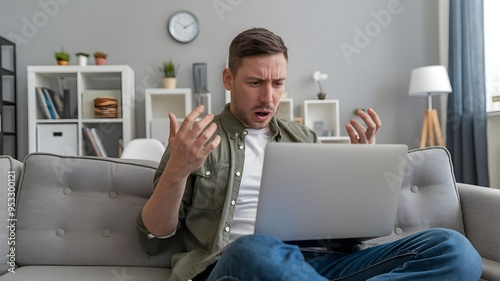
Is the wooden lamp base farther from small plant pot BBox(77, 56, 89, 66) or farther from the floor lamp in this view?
small plant pot BBox(77, 56, 89, 66)

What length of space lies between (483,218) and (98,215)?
3.79 ft

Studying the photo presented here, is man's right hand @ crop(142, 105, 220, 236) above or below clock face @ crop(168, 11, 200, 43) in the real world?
below

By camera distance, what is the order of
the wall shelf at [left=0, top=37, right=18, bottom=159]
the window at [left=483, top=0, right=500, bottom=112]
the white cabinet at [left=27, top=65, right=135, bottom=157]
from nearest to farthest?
the window at [left=483, top=0, right=500, bottom=112]
the white cabinet at [left=27, top=65, right=135, bottom=157]
the wall shelf at [left=0, top=37, right=18, bottom=159]

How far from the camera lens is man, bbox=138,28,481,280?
885mm

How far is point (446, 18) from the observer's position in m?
3.76

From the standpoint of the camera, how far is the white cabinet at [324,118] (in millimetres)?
3625

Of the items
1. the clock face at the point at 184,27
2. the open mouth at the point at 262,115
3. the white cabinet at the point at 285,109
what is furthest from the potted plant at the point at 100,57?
the open mouth at the point at 262,115

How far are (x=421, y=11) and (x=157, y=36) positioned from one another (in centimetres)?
221

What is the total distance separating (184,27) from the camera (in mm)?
3822

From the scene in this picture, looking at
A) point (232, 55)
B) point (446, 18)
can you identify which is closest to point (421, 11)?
point (446, 18)

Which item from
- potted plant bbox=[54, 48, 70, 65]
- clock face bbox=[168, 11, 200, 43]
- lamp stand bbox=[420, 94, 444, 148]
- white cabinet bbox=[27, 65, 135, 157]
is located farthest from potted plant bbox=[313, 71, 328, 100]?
potted plant bbox=[54, 48, 70, 65]

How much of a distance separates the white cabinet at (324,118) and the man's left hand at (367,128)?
2.27 metres

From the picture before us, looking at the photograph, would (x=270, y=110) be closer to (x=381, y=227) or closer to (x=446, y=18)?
(x=381, y=227)

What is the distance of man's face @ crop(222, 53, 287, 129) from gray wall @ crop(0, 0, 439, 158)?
2.51 m
